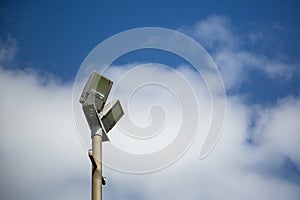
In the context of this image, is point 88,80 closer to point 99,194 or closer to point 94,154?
point 94,154

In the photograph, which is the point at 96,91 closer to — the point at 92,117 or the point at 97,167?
the point at 92,117

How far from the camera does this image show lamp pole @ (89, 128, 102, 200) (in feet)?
31.2

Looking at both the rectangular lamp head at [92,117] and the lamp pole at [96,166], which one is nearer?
the lamp pole at [96,166]

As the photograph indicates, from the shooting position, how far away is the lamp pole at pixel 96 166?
9512mm

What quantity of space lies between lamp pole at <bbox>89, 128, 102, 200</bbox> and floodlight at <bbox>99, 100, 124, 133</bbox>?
1.50 ft

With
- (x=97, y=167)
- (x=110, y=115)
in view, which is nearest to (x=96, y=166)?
(x=97, y=167)

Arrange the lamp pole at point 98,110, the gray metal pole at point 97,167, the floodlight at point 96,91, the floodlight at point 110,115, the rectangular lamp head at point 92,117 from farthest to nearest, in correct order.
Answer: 1. the floodlight at point 110,115
2. the floodlight at point 96,91
3. the rectangular lamp head at point 92,117
4. the lamp pole at point 98,110
5. the gray metal pole at point 97,167

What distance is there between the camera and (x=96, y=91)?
1069 cm

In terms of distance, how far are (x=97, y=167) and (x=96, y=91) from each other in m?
1.82

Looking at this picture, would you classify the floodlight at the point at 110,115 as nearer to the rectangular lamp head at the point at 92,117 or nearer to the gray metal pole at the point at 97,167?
the rectangular lamp head at the point at 92,117

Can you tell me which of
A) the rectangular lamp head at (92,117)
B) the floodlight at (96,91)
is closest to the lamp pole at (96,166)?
the rectangular lamp head at (92,117)

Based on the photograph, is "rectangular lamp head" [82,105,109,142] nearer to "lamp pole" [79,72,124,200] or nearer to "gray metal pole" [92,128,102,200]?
"lamp pole" [79,72,124,200]

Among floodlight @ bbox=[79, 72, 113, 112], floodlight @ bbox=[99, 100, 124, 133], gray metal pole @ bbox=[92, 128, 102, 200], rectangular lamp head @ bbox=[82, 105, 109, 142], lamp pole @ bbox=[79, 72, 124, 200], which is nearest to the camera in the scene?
gray metal pole @ bbox=[92, 128, 102, 200]

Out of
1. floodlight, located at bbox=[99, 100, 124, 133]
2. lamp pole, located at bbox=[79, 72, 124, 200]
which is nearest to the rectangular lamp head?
lamp pole, located at bbox=[79, 72, 124, 200]
